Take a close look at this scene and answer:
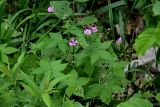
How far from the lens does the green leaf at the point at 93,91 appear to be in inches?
82.1

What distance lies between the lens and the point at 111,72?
7.14 ft

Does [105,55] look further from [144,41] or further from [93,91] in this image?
[144,41]

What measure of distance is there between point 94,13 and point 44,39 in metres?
0.71

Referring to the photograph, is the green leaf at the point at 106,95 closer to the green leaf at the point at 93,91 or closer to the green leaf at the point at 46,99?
the green leaf at the point at 93,91

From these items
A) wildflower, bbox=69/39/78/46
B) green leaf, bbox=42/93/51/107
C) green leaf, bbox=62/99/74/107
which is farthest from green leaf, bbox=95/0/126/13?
green leaf, bbox=42/93/51/107

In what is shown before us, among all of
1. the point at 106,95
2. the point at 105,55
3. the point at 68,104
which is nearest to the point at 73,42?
the point at 105,55

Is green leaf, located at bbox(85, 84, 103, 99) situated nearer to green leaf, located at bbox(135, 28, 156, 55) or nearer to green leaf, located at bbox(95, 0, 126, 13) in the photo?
green leaf, located at bbox(135, 28, 156, 55)

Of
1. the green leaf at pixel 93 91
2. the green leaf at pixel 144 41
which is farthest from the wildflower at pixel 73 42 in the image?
the green leaf at pixel 144 41

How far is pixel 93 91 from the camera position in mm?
2096

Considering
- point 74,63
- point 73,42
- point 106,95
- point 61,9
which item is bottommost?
point 106,95

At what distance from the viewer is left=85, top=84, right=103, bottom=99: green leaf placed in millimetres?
2086

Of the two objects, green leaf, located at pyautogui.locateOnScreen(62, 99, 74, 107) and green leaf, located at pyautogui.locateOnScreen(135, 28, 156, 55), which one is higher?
green leaf, located at pyautogui.locateOnScreen(135, 28, 156, 55)

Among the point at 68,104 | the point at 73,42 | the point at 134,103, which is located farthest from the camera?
the point at 73,42

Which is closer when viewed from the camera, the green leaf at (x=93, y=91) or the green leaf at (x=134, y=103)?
the green leaf at (x=134, y=103)
